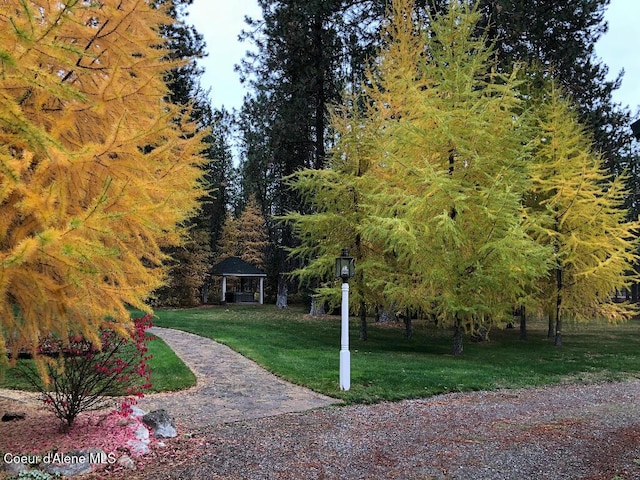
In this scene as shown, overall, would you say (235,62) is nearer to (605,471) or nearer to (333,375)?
(333,375)

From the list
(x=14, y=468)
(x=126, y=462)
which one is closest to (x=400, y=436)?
(x=126, y=462)

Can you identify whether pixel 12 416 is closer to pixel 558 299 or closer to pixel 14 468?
pixel 14 468

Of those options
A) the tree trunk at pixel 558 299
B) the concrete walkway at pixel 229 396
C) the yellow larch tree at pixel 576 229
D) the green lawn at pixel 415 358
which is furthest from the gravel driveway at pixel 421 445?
the tree trunk at pixel 558 299

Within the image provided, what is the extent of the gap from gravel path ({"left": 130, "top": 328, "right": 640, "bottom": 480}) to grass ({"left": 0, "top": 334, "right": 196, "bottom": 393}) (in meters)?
0.31

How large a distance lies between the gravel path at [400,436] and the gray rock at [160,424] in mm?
182

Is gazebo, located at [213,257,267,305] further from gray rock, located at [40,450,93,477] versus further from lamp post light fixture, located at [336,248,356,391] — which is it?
gray rock, located at [40,450,93,477]

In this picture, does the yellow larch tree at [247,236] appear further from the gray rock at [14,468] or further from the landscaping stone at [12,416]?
the gray rock at [14,468]

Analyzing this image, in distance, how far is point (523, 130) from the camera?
1088 centimetres

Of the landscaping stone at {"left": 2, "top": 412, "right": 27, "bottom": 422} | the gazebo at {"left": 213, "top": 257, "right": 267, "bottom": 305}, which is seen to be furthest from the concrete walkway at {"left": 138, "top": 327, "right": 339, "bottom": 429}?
the gazebo at {"left": 213, "top": 257, "right": 267, "bottom": 305}

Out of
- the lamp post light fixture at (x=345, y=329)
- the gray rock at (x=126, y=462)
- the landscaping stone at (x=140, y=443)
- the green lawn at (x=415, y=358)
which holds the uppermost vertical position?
the lamp post light fixture at (x=345, y=329)

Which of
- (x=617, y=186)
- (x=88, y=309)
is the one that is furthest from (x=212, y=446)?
(x=617, y=186)

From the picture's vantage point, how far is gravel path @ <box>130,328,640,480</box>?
160 inches

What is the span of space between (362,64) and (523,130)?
817 cm

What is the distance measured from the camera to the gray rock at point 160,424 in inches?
185
